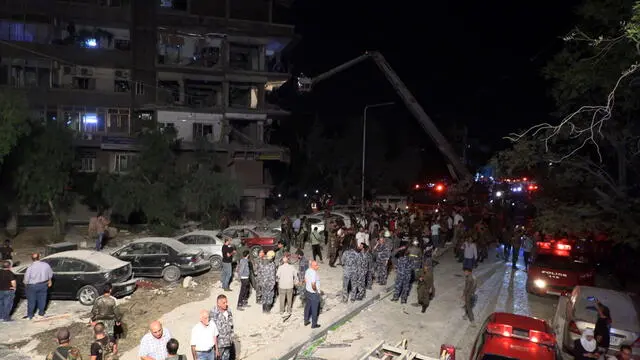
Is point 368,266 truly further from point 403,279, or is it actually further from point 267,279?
point 267,279

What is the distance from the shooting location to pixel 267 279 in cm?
1283

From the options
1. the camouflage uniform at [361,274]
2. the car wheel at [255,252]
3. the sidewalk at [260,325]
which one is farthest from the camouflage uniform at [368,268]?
the car wheel at [255,252]

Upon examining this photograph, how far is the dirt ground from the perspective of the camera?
11430mm

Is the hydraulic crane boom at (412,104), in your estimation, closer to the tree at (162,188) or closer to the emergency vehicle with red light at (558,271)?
the tree at (162,188)

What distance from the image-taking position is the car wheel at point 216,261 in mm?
19150

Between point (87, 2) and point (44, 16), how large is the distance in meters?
2.98

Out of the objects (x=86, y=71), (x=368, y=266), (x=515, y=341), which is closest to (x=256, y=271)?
(x=368, y=266)

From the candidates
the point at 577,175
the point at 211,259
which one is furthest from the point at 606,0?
the point at 211,259

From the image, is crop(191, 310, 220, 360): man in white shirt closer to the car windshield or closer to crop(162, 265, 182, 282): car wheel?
crop(162, 265, 182, 282): car wheel

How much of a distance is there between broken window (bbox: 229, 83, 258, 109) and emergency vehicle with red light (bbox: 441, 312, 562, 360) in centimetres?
3018

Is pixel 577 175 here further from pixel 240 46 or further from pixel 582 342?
pixel 240 46

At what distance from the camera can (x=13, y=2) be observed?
109 feet

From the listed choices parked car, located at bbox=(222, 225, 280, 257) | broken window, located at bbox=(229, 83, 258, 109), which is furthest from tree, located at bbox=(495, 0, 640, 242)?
broken window, located at bbox=(229, 83, 258, 109)

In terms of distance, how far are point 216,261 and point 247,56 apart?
74.1 feet
